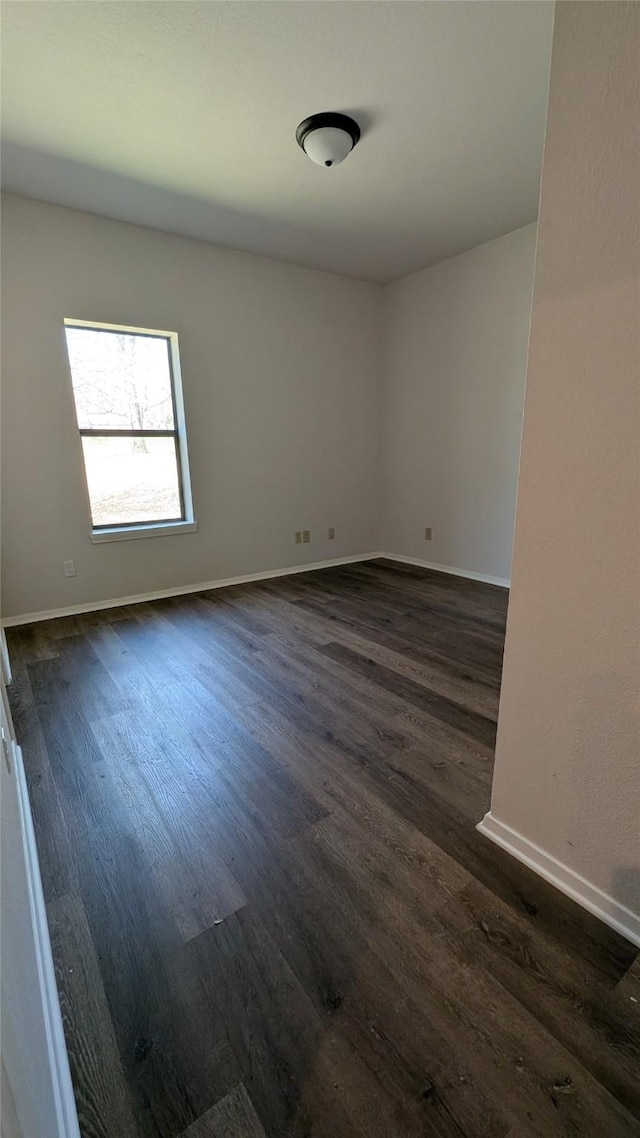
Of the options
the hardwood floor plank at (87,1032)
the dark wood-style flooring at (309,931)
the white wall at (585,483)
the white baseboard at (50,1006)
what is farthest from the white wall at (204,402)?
the white wall at (585,483)

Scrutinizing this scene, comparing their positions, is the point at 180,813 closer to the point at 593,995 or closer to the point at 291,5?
the point at 593,995

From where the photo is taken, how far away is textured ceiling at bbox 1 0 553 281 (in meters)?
1.72

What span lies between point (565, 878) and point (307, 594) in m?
2.82

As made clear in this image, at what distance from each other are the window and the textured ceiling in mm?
834

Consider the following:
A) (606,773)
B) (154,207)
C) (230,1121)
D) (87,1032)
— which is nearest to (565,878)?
(606,773)

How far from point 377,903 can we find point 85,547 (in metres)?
3.18

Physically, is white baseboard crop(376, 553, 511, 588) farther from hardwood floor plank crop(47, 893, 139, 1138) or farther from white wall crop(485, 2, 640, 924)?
hardwood floor plank crop(47, 893, 139, 1138)

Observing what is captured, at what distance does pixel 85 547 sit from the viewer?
344 centimetres

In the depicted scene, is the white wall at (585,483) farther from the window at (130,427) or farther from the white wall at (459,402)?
the window at (130,427)

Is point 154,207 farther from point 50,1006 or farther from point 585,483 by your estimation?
point 50,1006

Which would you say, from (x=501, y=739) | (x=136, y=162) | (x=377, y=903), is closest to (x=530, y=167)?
(x=136, y=162)

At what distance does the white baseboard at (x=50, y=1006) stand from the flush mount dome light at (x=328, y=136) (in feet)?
10.4

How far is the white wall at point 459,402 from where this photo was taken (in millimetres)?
3689

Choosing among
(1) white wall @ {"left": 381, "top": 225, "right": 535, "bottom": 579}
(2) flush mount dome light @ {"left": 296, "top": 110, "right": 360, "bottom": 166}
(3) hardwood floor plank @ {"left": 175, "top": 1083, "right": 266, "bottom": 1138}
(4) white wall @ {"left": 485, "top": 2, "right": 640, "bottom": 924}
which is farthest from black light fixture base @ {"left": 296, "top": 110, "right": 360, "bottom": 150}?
(3) hardwood floor plank @ {"left": 175, "top": 1083, "right": 266, "bottom": 1138}
